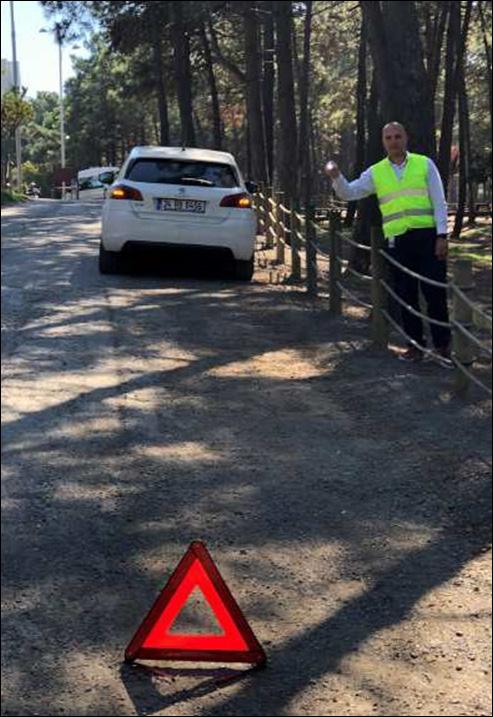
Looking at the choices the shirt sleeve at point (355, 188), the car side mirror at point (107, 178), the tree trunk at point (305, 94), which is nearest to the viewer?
the shirt sleeve at point (355, 188)

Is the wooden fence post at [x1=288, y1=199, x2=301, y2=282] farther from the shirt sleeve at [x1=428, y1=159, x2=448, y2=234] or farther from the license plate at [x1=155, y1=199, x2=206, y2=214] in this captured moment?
the shirt sleeve at [x1=428, y1=159, x2=448, y2=234]

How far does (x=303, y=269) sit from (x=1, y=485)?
9.77 metres

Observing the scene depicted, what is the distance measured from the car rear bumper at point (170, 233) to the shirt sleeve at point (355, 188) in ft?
12.7

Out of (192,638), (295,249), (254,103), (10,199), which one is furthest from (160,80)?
Answer: (192,638)

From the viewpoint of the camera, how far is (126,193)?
456 inches

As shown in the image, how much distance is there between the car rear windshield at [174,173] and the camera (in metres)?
11.7

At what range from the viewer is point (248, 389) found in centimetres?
721

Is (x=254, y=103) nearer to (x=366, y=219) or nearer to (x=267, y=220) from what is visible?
(x=267, y=220)

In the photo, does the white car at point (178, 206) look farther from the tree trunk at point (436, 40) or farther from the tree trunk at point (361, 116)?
the tree trunk at point (436, 40)

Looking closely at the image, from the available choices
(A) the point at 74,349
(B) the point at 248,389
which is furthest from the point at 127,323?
(B) the point at 248,389

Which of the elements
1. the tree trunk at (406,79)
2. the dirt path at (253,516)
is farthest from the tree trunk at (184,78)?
the dirt path at (253,516)

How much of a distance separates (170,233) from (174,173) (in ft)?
2.51

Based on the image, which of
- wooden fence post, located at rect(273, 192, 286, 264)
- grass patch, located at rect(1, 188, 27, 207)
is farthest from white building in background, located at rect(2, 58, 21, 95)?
wooden fence post, located at rect(273, 192, 286, 264)

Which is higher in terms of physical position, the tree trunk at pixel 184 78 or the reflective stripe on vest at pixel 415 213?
the tree trunk at pixel 184 78
